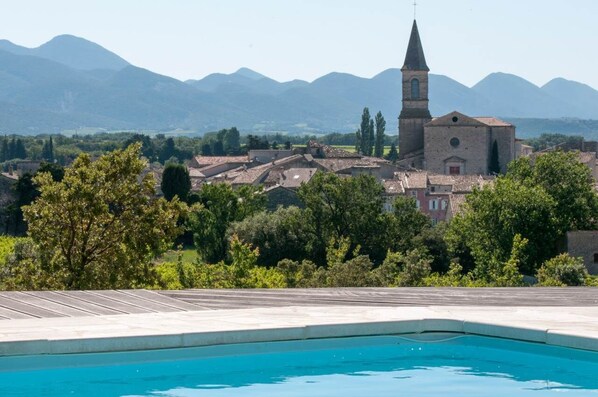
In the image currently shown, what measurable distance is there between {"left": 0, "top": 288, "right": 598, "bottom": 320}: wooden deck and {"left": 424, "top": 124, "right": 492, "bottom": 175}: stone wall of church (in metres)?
75.5

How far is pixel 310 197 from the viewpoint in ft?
141

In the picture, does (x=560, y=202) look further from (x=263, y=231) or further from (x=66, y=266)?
(x=66, y=266)

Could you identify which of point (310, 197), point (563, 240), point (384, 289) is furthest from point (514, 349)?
point (310, 197)

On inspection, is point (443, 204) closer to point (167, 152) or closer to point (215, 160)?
point (215, 160)

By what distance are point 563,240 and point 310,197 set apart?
1162cm

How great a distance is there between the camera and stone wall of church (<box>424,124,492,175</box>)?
283 feet

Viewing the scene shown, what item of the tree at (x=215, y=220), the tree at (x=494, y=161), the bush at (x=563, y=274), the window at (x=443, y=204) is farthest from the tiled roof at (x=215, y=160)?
the bush at (x=563, y=274)

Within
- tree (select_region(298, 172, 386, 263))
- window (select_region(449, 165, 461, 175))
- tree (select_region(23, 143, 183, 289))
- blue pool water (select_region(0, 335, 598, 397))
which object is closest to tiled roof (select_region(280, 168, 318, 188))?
window (select_region(449, 165, 461, 175))

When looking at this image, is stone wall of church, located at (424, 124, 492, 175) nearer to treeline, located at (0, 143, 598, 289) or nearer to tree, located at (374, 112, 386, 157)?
treeline, located at (0, 143, 598, 289)

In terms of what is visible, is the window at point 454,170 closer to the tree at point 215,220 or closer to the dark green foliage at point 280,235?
the tree at point 215,220

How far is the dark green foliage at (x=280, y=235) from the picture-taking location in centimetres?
4497

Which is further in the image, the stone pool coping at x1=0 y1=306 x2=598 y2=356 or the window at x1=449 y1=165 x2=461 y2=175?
the window at x1=449 y1=165 x2=461 y2=175

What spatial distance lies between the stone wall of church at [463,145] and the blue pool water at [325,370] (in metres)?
77.9

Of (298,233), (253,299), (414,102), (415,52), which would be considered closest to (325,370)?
(253,299)
